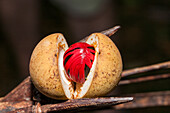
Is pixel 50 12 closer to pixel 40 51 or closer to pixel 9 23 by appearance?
pixel 9 23

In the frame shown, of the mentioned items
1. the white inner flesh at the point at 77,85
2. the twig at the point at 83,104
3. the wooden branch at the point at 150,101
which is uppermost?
the white inner flesh at the point at 77,85

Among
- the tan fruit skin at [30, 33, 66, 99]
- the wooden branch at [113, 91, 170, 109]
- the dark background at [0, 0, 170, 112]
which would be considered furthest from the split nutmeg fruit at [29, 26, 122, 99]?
the dark background at [0, 0, 170, 112]

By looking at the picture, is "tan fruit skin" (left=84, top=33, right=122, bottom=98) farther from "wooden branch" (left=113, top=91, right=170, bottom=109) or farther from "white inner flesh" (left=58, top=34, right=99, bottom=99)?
"wooden branch" (left=113, top=91, right=170, bottom=109)

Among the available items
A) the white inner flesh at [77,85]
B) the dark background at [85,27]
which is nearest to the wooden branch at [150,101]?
the white inner flesh at [77,85]

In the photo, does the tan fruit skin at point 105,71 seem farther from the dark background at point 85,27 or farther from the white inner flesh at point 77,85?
the dark background at point 85,27

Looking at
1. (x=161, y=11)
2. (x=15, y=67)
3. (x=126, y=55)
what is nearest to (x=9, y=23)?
(x=15, y=67)

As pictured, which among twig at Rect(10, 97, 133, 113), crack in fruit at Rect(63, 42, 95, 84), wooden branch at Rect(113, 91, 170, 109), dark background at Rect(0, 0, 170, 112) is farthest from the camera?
dark background at Rect(0, 0, 170, 112)

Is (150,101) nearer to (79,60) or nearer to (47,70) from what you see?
(79,60)
